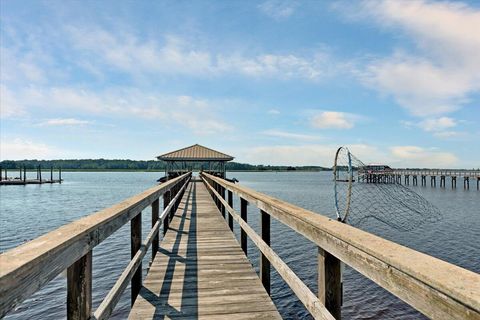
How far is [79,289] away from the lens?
178cm

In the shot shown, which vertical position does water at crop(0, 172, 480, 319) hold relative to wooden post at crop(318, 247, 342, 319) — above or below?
below

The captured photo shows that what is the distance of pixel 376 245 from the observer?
1476mm

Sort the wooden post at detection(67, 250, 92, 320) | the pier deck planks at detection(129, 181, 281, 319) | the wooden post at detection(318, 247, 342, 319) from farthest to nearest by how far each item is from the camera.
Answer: the pier deck planks at detection(129, 181, 281, 319) → the wooden post at detection(318, 247, 342, 319) → the wooden post at detection(67, 250, 92, 320)

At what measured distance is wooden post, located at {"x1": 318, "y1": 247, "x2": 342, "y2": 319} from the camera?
75.3 inches

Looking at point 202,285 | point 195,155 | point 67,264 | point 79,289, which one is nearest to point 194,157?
point 195,155

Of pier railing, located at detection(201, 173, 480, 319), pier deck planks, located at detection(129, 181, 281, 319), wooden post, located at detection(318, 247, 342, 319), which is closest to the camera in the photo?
pier railing, located at detection(201, 173, 480, 319)

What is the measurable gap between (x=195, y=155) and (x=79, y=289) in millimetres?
28431

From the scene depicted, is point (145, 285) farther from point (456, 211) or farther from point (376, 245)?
point (456, 211)

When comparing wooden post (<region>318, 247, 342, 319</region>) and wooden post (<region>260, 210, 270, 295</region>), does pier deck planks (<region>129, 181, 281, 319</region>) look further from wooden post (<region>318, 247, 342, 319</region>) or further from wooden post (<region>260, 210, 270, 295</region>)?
wooden post (<region>318, 247, 342, 319</region>)

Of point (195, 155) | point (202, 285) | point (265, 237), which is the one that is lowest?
point (202, 285)

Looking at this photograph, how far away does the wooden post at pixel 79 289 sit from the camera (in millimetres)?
1728

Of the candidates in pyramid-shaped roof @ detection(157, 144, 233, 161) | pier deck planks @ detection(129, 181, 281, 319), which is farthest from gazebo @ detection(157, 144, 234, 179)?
pier deck planks @ detection(129, 181, 281, 319)

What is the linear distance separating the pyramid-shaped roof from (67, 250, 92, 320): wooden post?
2719cm

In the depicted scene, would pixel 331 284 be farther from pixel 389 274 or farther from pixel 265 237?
pixel 265 237
